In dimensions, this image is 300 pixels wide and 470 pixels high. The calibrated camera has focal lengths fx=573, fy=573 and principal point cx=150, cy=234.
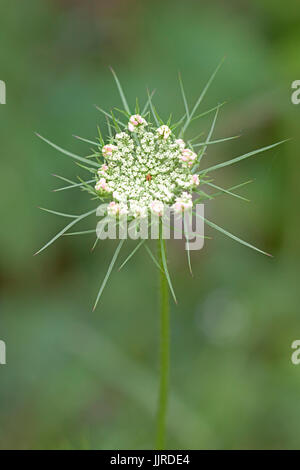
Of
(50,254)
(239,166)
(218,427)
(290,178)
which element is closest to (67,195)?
(50,254)

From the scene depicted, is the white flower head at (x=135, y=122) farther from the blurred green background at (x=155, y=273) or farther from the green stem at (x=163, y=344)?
the blurred green background at (x=155, y=273)

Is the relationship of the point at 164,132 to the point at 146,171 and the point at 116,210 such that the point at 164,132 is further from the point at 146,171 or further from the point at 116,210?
the point at 116,210

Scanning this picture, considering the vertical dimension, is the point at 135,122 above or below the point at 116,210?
above

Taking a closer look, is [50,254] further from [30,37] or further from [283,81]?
[283,81]

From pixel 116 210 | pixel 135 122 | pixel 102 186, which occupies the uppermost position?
pixel 135 122

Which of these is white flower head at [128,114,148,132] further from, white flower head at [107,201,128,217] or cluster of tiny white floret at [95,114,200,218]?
white flower head at [107,201,128,217]

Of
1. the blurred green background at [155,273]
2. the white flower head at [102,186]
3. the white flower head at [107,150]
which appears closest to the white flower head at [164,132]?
the white flower head at [107,150]

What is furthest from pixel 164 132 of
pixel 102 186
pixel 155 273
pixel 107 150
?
pixel 155 273
